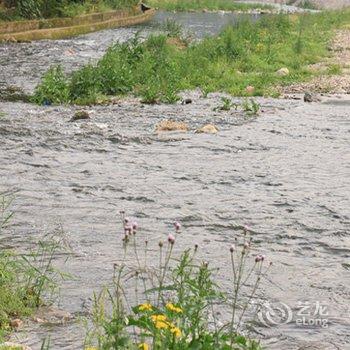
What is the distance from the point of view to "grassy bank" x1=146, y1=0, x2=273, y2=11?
195ft

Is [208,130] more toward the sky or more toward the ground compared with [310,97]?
more toward the sky

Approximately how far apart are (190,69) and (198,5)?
44423 mm

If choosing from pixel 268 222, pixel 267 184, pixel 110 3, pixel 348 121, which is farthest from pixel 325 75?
pixel 110 3

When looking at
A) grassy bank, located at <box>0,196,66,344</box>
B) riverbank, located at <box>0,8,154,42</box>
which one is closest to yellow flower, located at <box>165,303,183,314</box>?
grassy bank, located at <box>0,196,66,344</box>

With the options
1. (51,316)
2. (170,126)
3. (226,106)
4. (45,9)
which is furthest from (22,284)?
(45,9)

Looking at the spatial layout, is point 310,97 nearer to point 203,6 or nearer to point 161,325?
point 161,325

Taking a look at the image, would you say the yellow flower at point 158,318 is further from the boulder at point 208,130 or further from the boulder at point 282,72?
the boulder at point 282,72

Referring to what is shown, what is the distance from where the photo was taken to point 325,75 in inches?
733

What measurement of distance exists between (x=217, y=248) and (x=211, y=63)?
12059mm

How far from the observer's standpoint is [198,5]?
6119cm

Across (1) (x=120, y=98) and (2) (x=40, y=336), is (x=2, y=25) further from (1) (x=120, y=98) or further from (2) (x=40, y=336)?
(2) (x=40, y=336)

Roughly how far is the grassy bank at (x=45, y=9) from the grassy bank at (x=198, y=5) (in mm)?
22650

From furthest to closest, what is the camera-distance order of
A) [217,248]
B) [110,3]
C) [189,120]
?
1. [110,3]
2. [189,120]
3. [217,248]

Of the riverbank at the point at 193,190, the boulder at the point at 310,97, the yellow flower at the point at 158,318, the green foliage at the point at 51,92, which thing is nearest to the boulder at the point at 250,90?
the boulder at the point at 310,97
